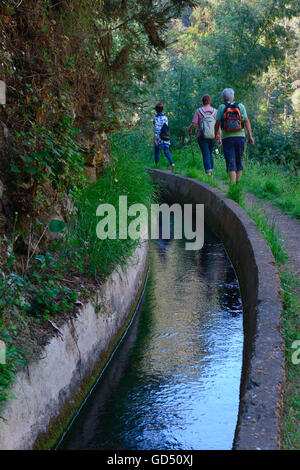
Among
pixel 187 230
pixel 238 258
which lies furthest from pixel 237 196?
pixel 187 230

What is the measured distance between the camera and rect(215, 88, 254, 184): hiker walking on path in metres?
9.34

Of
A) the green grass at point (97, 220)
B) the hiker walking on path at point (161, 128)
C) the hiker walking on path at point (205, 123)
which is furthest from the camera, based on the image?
the hiker walking on path at point (161, 128)

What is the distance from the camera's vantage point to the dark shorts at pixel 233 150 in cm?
955

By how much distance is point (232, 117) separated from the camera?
932cm

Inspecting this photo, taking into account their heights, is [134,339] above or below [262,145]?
below

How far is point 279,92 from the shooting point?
20.2m

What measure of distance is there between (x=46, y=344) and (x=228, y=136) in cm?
620

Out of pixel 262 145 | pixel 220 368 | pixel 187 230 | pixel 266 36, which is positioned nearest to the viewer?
pixel 220 368

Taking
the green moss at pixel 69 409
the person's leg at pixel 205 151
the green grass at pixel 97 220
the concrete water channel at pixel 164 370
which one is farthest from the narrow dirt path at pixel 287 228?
the green moss at pixel 69 409

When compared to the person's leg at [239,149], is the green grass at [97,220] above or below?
below

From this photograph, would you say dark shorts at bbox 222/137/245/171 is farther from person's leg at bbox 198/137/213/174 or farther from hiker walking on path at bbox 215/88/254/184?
person's leg at bbox 198/137/213/174

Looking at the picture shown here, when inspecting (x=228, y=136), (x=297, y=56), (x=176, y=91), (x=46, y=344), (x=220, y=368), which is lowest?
(x=220, y=368)

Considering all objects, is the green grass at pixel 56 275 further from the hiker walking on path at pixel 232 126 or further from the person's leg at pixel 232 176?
the person's leg at pixel 232 176
